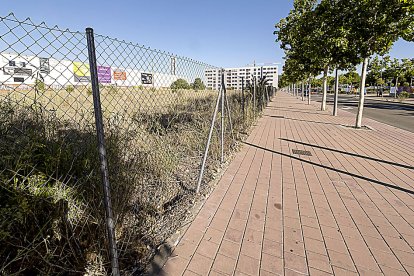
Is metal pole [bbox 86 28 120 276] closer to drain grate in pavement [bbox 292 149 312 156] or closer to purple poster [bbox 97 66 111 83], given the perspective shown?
purple poster [bbox 97 66 111 83]

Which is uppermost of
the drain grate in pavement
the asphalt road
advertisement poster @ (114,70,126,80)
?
advertisement poster @ (114,70,126,80)

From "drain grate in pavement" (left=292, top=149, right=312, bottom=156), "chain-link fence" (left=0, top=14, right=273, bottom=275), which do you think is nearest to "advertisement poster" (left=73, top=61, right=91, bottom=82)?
"chain-link fence" (left=0, top=14, right=273, bottom=275)

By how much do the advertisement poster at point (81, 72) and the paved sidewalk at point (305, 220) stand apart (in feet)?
5.82

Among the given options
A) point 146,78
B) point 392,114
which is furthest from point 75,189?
point 392,114

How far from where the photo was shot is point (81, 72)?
1.72 meters

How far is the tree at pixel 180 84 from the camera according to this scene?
4.04m

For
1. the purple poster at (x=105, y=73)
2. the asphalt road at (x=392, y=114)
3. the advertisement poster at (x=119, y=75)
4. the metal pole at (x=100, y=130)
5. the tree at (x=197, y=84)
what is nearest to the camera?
the metal pole at (x=100, y=130)

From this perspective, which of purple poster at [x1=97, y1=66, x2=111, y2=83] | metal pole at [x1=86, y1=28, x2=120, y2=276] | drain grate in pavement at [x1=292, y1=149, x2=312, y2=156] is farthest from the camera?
drain grate in pavement at [x1=292, y1=149, x2=312, y2=156]

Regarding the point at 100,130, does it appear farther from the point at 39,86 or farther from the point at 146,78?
the point at 146,78

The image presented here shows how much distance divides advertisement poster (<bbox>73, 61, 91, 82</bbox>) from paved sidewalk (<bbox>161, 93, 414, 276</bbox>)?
1.77 meters

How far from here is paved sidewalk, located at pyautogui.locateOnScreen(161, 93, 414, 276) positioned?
79.6 inches

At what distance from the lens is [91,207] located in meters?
1.92

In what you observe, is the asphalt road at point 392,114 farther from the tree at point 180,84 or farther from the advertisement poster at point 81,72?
the advertisement poster at point 81,72

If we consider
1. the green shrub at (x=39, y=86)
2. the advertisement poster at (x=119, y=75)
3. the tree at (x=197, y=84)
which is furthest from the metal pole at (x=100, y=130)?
the tree at (x=197, y=84)
